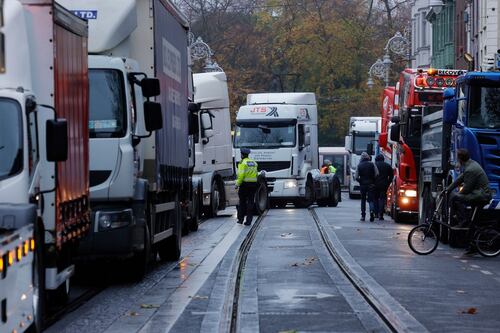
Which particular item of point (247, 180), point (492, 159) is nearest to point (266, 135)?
point (247, 180)

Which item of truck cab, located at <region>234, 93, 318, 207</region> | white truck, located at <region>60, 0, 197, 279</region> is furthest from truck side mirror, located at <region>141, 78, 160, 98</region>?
truck cab, located at <region>234, 93, 318, 207</region>

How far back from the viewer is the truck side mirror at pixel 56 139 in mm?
11492

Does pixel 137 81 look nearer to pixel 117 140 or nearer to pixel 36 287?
pixel 117 140

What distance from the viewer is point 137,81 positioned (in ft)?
55.0

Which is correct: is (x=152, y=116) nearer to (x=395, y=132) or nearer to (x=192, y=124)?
(x=192, y=124)

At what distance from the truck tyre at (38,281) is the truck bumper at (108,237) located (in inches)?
160

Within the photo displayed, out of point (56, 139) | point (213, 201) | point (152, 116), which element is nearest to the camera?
point (56, 139)

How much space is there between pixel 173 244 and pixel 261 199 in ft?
62.4

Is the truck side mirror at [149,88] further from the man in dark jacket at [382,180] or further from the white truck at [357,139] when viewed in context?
the white truck at [357,139]

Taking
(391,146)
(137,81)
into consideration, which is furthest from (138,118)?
(391,146)

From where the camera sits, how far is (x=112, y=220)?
51.4 feet

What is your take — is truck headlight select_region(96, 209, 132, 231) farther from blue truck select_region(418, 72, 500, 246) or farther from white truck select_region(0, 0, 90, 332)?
blue truck select_region(418, 72, 500, 246)

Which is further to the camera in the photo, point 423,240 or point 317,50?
point 317,50

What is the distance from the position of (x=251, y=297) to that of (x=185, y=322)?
2.21 meters
